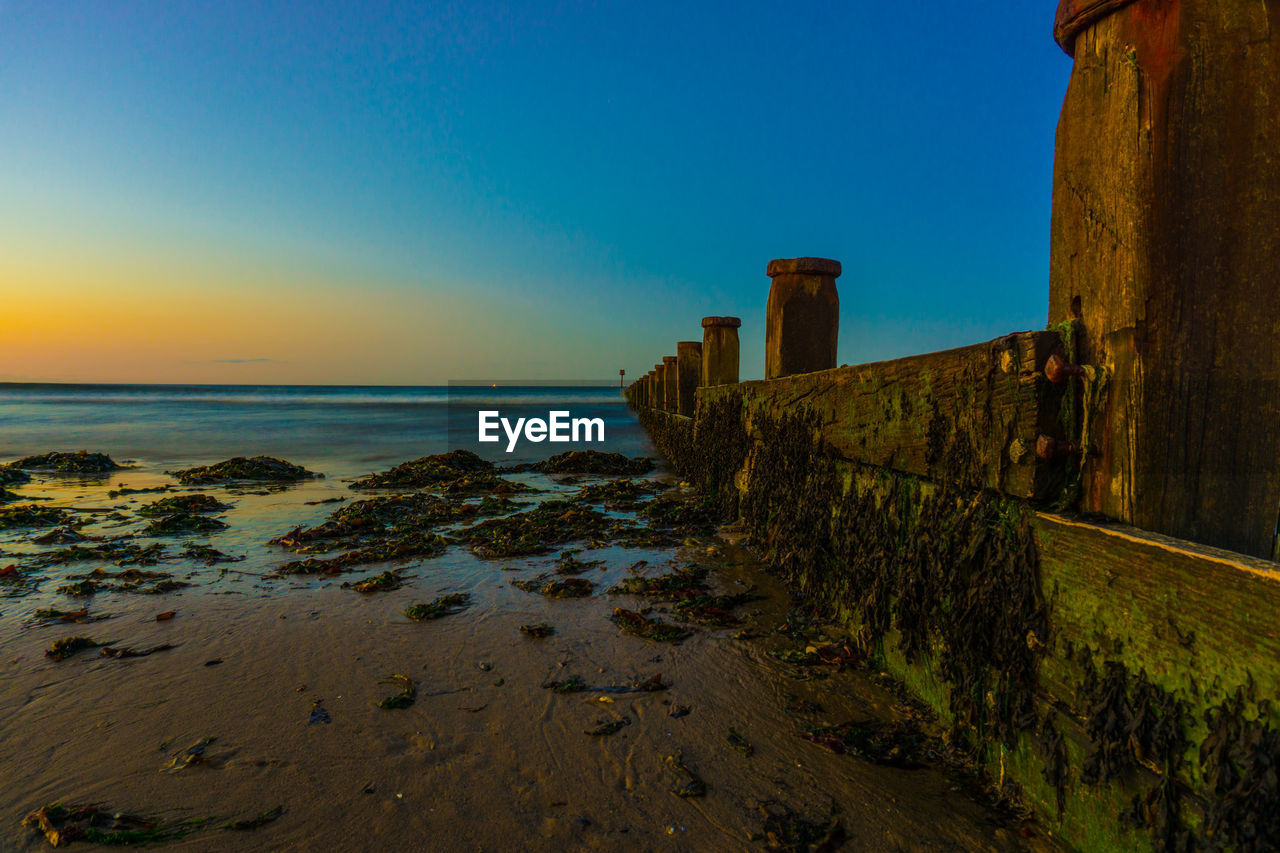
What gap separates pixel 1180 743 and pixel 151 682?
150 inches

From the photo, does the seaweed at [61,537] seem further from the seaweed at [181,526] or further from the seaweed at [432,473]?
the seaweed at [432,473]

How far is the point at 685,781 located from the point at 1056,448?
163 centimetres

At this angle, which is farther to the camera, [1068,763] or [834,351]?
[834,351]

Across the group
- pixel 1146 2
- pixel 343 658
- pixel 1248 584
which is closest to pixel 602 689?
pixel 343 658

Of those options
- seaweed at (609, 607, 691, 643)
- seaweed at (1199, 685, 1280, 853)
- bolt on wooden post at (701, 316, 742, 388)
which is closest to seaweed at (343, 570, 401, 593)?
seaweed at (609, 607, 691, 643)

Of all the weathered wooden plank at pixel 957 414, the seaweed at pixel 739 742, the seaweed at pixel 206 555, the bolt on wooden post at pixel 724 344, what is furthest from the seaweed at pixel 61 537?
the bolt on wooden post at pixel 724 344

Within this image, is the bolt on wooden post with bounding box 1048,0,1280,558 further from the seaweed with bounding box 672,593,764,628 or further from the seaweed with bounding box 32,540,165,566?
the seaweed with bounding box 32,540,165,566

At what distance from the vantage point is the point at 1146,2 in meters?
1.56

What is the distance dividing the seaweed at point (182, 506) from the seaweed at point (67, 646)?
147 inches

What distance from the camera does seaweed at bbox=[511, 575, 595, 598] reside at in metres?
4.14

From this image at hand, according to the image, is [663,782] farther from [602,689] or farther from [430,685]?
[430,685]

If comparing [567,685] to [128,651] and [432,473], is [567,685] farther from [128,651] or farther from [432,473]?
[432,473]

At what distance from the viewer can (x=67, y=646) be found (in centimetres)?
318

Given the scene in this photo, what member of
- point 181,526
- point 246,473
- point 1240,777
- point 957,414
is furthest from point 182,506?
point 1240,777
